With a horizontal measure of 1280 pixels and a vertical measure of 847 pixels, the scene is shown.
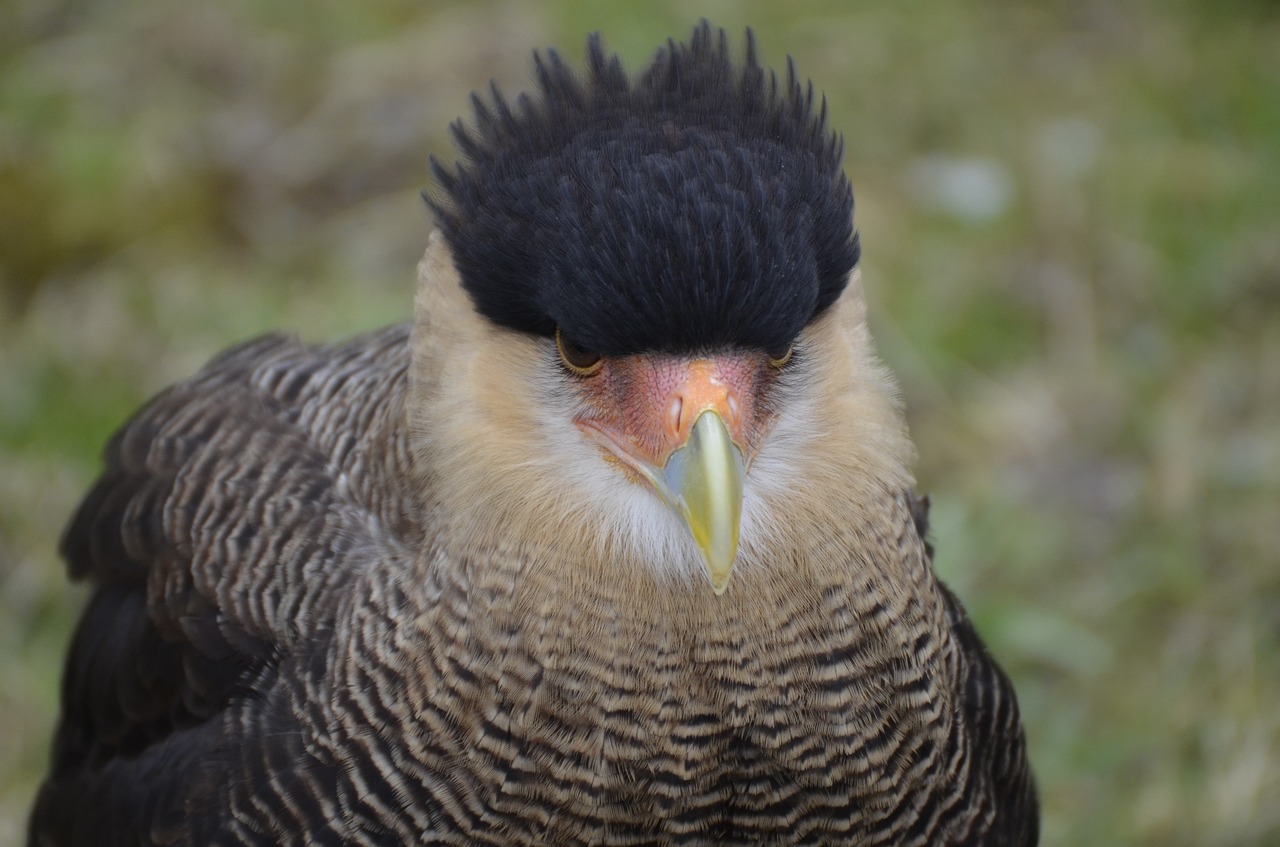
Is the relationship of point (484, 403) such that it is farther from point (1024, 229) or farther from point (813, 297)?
point (1024, 229)

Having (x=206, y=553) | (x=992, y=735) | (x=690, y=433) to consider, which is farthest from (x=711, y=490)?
(x=206, y=553)

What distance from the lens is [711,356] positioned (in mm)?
2426

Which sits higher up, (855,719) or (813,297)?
(813,297)

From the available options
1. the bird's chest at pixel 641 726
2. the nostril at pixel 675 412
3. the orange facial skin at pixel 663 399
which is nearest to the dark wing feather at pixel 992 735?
the bird's chest at pixel 641 726

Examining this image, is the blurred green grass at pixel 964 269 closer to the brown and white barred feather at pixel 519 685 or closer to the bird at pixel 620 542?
the brown and white barred feather at pixel 519 685

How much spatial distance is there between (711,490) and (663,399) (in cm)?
21

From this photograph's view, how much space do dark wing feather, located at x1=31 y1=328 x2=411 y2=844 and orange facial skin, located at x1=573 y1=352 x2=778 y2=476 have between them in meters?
0.49

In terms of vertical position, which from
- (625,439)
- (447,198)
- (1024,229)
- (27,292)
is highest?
(447,198)

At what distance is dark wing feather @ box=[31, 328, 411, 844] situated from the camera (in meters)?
2.83

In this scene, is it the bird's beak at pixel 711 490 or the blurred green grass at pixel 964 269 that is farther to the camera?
the blurred green grass at pixel 964 269

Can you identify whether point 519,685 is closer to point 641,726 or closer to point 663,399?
point 641,726

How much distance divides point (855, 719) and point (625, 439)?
2.24 ft

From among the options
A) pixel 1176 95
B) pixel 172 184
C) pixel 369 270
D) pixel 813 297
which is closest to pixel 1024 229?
pixel 1176 95

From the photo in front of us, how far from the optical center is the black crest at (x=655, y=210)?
2.33 meters
